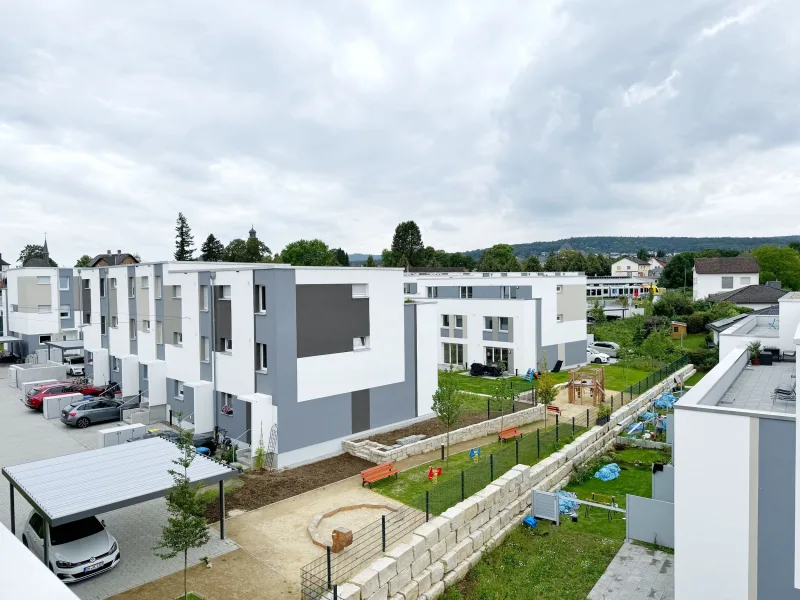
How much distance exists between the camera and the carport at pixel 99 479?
12.8m

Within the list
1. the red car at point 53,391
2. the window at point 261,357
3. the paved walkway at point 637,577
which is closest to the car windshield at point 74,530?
the window at point 261,357

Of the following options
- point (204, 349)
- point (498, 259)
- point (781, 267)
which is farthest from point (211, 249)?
point (781, 267)

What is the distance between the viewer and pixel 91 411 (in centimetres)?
2845

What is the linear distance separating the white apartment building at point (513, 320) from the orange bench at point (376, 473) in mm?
19101

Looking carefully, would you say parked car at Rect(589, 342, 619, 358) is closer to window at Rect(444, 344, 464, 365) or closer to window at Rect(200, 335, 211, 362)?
window at Rect(444, 344, 464, 365)

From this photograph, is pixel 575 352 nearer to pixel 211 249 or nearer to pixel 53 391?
pixel 53 391

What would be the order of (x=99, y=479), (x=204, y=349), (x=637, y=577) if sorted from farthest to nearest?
(x=204, y=349) < (x=99, y=479) < (x=637, y=577)

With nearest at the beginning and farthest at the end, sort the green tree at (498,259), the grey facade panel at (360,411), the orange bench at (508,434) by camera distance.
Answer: the grey facade panel at (360,411) < the orange bench at (508,434) < the green tree at (498,259)

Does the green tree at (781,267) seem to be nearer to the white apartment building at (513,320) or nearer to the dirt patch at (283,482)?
the white apartment building at (513,320)

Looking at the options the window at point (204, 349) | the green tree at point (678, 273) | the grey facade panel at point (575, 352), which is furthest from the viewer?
the green tree at point (678, 273)

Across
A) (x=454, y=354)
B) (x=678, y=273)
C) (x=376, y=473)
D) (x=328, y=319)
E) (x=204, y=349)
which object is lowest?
(x=376, y=473)

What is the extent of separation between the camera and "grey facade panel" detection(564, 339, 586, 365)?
4316cm

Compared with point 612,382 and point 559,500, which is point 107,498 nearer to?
point 559,500

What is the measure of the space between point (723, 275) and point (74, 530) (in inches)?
3556
